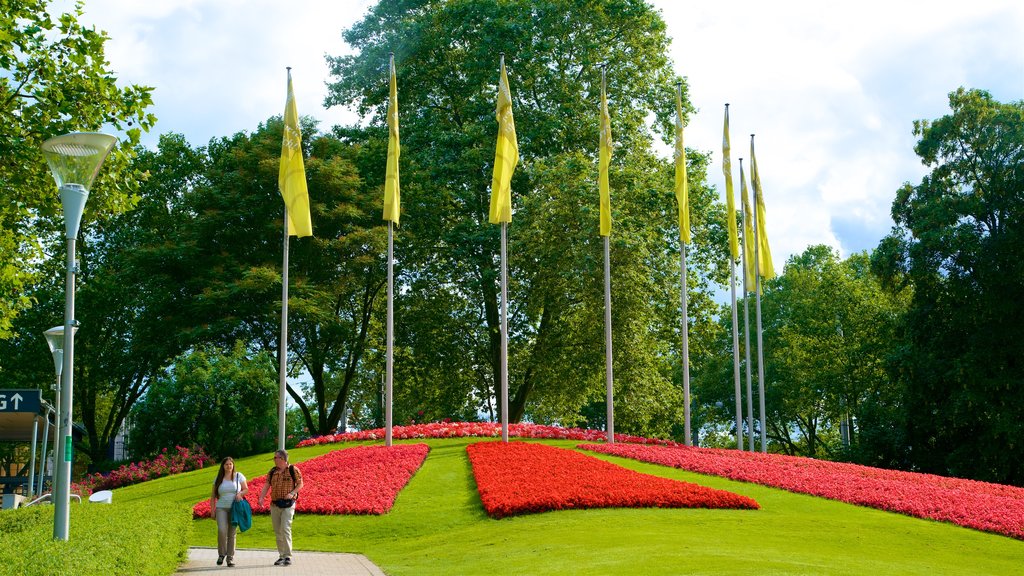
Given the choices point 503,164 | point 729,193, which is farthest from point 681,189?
point 503,164

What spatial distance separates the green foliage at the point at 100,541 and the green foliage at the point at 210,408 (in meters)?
15.7

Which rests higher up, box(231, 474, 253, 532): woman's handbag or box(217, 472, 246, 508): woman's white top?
box(217, 472, 246, 508): woman's white top

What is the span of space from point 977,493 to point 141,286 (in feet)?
111

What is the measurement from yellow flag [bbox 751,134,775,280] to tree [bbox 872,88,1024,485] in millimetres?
7315

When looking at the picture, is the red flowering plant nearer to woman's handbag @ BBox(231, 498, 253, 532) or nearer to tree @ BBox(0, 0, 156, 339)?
tree @ BBox(0, 0, 156, 339)

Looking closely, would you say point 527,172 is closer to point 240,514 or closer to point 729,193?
point 729,193

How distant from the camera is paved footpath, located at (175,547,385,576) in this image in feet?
46.6

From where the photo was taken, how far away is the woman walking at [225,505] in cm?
1516

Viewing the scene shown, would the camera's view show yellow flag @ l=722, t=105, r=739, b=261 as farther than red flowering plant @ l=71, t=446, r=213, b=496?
Yes

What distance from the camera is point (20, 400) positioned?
24.6 meters

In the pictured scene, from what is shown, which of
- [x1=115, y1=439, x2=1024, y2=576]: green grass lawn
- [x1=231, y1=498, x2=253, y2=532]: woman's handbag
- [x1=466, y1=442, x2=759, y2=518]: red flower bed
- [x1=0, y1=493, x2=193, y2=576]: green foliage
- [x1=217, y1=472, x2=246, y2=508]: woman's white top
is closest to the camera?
[x1=0, y1=493, x2=193, y2=576]: green foliage

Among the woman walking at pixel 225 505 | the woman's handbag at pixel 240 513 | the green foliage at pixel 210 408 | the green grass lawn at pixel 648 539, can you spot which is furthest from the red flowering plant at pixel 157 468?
the woman's handbag at pixel 240 513

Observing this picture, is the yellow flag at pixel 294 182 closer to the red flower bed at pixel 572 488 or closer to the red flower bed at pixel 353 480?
the red flower bed at pixel 353 480

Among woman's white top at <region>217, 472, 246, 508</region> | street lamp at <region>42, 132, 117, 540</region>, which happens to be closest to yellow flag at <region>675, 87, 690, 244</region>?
woman's white top at <region>217, 472, 246, 508</region>
